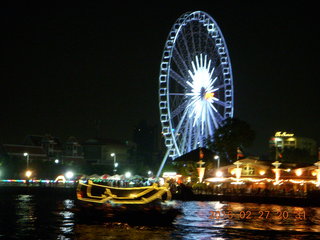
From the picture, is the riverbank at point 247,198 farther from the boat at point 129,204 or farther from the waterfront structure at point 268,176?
the boat at point 129,204

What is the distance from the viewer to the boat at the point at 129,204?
31.5 metres

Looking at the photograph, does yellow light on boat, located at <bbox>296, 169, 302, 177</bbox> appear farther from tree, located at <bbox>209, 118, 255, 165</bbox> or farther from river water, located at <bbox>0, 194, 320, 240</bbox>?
river water, located at <bbox>0, 194, 320, 240</bbox>

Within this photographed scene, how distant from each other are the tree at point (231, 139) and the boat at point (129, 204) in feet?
125

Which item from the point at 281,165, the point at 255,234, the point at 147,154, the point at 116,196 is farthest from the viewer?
the point at 147,154

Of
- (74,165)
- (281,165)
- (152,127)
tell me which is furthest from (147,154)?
(281,165)

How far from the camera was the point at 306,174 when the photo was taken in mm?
55938

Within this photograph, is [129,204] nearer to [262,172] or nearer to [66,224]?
[66,224]

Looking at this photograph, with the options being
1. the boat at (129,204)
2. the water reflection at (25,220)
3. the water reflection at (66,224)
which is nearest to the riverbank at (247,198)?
the water reflection at (25,220)

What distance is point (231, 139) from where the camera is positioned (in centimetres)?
7281

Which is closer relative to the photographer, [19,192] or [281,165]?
[281,165]

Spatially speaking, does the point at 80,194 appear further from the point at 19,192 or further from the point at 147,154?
the point at 147,154

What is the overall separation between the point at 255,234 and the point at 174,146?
121 ft
